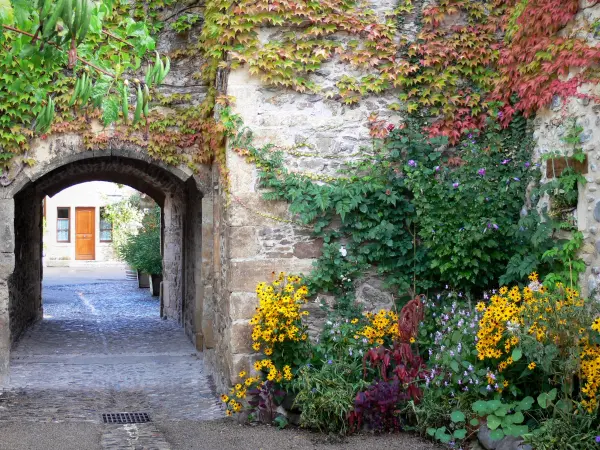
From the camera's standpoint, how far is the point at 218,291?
24.9 ft

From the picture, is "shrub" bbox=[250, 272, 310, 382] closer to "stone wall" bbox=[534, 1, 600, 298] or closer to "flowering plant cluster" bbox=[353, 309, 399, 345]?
"flowering plant cluster" bbox=[353, 309, 399, 345]

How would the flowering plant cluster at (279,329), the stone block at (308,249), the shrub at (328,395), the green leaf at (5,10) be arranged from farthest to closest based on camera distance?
the stone block at (308,249) < the flowering plant cluster at (279,329) < the shrub at (328,395) < the green leaf at (5,10)

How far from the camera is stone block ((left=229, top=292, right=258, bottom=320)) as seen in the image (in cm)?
653

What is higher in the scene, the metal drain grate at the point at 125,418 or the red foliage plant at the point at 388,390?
the red foliage plant at the point at 388,390

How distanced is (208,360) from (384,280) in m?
2.53

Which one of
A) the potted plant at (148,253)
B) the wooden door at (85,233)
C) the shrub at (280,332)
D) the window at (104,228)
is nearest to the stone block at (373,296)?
the shrub at (280,332)

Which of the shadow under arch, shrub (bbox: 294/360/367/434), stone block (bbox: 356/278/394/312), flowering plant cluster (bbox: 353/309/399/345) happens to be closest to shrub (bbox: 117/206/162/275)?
the shadow under arch

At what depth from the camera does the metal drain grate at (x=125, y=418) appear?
6391mm

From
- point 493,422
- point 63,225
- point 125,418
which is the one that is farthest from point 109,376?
point 63,225

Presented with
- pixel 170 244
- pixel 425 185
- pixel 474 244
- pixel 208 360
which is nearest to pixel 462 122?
pixel 425 185

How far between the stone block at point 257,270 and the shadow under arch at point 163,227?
2419mm

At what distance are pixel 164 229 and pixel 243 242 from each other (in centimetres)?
716

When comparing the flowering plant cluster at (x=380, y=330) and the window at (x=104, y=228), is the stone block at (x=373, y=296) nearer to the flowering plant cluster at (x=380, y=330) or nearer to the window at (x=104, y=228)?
the flowering plant cluster at (x=380, y=330)

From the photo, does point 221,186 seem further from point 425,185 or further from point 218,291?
point 425,185
